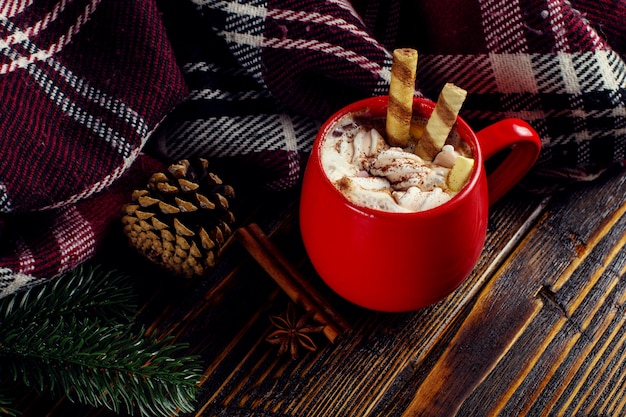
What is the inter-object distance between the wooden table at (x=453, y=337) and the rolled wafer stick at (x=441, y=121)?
18 cm

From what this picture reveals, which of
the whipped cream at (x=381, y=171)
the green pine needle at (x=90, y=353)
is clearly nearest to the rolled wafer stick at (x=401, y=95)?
the whipped cream at (x=381, y=171)

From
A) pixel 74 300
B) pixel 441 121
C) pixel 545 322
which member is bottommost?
pixel 545 322

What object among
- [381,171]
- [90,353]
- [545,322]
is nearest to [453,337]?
[545,322]

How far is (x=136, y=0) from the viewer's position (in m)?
0.64

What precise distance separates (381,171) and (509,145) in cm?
12

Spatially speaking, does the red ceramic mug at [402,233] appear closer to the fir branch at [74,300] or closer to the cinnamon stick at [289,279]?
the cinnamon stick at [289,279]

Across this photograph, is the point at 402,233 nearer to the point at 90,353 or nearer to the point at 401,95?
the point at 401,95

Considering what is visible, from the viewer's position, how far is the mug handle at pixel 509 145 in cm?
57

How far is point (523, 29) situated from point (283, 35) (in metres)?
0.24

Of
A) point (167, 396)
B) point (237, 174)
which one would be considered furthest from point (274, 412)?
point (237, 174)

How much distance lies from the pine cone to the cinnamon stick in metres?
0.04

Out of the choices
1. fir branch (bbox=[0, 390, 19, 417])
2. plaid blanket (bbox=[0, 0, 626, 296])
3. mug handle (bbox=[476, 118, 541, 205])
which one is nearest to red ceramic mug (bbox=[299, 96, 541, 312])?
mug handle (bbox=[476, 118, 541, 205])

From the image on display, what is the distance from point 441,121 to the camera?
0.53m

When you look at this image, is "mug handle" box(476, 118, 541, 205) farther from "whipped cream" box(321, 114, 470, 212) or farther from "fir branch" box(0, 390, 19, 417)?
"fir branch" box(0, 390, 19, 417)
